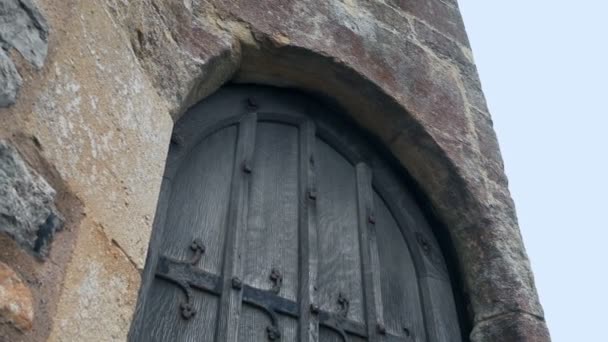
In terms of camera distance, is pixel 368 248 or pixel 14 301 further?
pixel 368 248

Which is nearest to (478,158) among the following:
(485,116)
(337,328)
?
A: (485,116)

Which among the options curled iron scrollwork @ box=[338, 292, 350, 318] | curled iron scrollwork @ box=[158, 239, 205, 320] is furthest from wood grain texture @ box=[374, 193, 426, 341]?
curled iron scrollwork @ box=[158, 239, 205, 320]

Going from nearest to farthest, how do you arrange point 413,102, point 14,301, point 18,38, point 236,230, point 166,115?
1. point 14,301
2. point 18,38
3. point 166,115
4. point 236,230
5. point 413,102

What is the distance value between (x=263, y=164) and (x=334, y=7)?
1.94ft

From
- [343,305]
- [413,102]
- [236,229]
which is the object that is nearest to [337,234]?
[343,305]

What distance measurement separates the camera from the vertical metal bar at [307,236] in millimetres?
1396

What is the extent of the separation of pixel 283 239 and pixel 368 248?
0.27 metres

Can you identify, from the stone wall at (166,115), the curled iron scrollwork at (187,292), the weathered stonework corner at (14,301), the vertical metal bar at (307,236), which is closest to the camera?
the weathered stonework corner at (14,301)

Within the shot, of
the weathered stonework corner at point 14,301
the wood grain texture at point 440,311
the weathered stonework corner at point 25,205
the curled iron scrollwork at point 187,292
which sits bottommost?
the weathered stonework corner at point 14,301

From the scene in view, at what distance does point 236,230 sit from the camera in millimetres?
1402

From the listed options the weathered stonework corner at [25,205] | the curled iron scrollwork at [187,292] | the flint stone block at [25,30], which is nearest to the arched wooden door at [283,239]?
the curled iron scrollwork at [187,292]

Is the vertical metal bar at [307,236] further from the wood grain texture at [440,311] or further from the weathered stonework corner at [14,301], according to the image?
the weathered stonework corner at [14,301]

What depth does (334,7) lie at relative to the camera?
1.87 metres

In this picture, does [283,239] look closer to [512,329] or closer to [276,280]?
[276,280]
